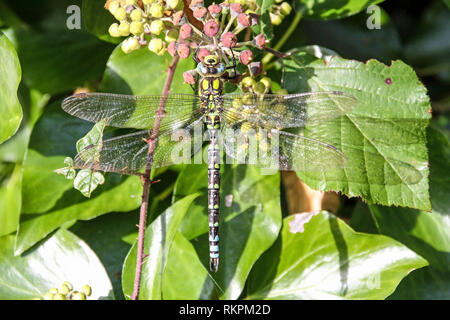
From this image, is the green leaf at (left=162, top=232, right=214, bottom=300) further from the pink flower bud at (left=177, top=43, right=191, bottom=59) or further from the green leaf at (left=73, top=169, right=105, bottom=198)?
the pink flower bud at (left=177, top=43, right=191, bottom=59)

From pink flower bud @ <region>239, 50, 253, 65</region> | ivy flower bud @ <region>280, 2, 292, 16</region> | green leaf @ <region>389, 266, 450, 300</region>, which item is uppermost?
ivy flower bud @ <region>280, 2, 292, 16</region>

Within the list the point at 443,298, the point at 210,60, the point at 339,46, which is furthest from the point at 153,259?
the point at 339,46

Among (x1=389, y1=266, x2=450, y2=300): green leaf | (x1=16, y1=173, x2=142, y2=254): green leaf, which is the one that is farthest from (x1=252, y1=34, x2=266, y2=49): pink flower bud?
(x1=389, y1=266, x2=450, y2=300): green leaf

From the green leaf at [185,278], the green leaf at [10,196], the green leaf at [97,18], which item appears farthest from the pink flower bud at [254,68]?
the green leaf at [10,196]

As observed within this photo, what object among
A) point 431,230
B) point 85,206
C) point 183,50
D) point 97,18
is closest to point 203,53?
point 183,50
